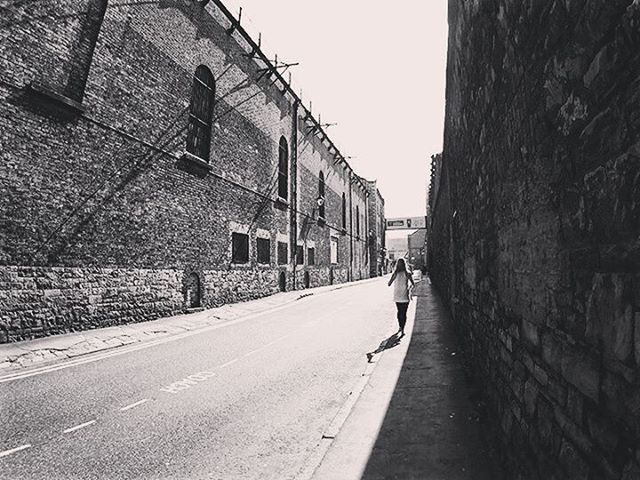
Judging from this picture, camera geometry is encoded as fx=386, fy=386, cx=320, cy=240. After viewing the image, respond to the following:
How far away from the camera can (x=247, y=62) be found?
17062mm

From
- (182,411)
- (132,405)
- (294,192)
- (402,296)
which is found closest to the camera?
(182,411)

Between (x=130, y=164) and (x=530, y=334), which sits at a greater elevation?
(x=130, y=164)

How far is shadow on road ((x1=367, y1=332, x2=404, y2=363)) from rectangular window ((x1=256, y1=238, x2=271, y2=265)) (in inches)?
402

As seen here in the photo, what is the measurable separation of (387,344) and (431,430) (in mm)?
3878

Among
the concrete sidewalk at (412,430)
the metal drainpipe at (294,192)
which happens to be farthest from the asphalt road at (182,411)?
the metal drainpipe at (294,192)

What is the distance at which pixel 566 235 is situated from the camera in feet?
6.01

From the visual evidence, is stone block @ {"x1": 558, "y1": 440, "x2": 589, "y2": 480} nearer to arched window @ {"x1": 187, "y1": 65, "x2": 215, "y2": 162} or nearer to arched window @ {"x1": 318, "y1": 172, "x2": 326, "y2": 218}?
arched window @ {"x1": 187, "y1": 65, "x2": 215, "y2": 162}

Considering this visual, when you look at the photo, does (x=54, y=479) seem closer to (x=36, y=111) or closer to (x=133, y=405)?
(x=133, y=405)

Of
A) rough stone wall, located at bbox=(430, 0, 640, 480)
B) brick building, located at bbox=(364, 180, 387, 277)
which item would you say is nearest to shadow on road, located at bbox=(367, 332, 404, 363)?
rough stone wall, located at bbox=(430, 0, 640, 480)

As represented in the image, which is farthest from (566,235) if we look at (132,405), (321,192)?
(321,192)

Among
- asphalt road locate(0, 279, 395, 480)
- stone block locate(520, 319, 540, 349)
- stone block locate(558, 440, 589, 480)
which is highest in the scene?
stone block locate(520, 319, 540, 349)

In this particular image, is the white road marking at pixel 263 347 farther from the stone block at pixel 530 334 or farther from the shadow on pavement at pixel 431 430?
the stone block at pixel 530 334

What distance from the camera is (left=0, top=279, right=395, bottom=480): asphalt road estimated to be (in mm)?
3223

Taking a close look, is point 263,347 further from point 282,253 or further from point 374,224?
point 374,224
